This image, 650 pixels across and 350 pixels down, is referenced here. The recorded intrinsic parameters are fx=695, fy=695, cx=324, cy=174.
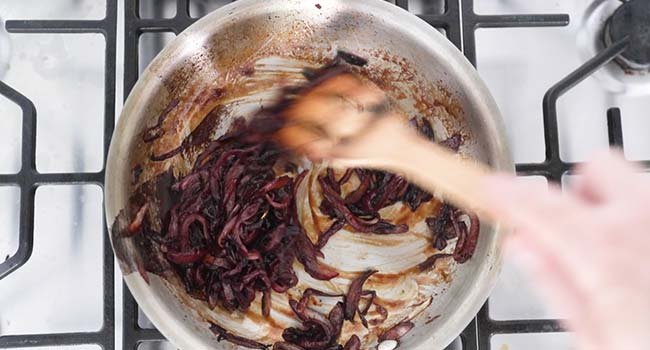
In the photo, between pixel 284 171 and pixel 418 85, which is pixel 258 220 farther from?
pixel 418 85

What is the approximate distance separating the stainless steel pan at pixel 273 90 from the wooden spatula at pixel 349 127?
0.04 meters

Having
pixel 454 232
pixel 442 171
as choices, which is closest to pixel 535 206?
pixel 442 171

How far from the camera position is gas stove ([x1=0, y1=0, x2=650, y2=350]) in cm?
131

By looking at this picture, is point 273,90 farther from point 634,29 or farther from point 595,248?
point 595,248

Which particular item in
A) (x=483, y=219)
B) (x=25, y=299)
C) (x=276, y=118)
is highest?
(x=276, y=118)

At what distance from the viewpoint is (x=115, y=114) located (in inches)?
52.8

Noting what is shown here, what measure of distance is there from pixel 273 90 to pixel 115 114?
1.06ft

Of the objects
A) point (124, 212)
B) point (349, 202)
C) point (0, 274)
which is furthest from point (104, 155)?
point (349, 202)

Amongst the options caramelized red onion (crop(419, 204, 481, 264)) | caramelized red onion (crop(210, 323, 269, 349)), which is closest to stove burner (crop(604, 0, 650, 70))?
caramelized red onion (crop(419, 204, 481, 264))

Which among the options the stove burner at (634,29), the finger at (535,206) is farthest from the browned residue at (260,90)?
the finger at (535,206)

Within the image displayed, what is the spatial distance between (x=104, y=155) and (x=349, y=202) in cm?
50

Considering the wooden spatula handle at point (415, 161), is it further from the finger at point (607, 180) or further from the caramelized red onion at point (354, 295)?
the finger at point (607, 180)

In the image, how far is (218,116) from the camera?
1435 millimetres

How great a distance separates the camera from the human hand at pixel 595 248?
2.14 feet
